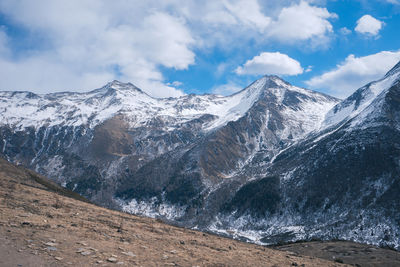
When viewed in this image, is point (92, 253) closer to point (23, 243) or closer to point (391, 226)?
point (23, 243)

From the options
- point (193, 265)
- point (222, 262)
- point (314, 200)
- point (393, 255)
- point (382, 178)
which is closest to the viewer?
point (193, 265)

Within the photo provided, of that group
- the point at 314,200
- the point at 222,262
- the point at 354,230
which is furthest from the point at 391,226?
the point at 222,262

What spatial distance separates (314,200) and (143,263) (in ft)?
629

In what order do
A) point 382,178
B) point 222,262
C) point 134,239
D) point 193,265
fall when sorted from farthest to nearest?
point 382,178
point 134,239
point 222,262
point 193,265

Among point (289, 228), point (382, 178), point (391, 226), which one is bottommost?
point (289, 228)

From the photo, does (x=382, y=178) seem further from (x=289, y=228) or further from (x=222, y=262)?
(x=222, y=262)

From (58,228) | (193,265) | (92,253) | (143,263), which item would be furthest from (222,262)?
(58,228)

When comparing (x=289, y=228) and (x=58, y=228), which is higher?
(x=58, y=228)

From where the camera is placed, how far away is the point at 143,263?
15477mm

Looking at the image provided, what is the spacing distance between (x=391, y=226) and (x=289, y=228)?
56.8 m

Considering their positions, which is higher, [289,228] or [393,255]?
[393,255]

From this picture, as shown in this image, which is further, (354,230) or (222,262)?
(354,230)

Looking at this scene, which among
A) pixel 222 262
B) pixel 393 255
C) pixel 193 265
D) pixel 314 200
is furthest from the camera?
pixel 314 200

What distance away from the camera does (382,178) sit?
168 meters
